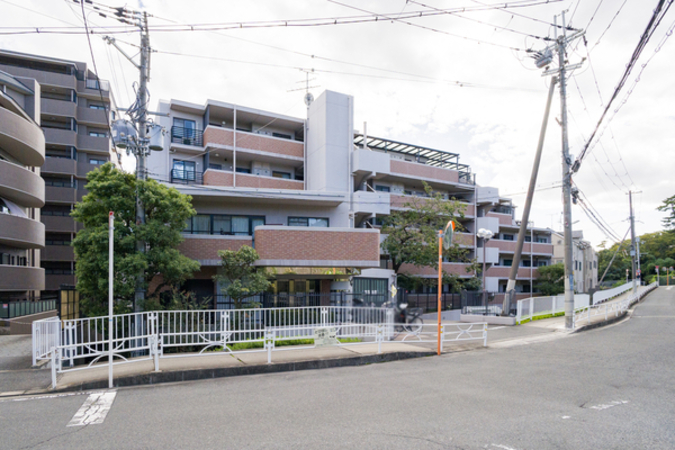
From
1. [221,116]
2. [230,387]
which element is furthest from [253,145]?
[230,387]

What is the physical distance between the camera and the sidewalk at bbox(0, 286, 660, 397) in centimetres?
830

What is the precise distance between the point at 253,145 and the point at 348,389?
2049 cm

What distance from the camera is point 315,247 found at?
59.9 feet

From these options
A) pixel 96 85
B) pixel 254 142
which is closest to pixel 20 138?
pixel 254 142

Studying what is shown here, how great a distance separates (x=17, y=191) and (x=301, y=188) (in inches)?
589

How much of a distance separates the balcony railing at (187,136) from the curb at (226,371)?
19.9 meters

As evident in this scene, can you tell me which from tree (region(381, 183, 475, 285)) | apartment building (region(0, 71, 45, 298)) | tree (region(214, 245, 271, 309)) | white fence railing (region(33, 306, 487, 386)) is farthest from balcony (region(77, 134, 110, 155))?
white fence railing (region(33, 306, 487, 386))

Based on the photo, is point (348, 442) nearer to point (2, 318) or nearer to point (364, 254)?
point (364, 254)

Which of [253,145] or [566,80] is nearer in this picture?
[566,80]

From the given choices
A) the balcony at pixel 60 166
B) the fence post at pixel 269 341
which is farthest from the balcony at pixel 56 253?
the fence post at pixel 269 341

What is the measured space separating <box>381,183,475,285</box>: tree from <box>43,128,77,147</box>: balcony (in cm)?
2453

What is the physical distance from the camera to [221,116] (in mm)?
26922

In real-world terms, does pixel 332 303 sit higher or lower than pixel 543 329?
higher

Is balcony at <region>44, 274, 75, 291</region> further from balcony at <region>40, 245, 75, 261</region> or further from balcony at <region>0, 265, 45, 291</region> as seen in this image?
balcony at <region>0, 265, 45, 291</region>
